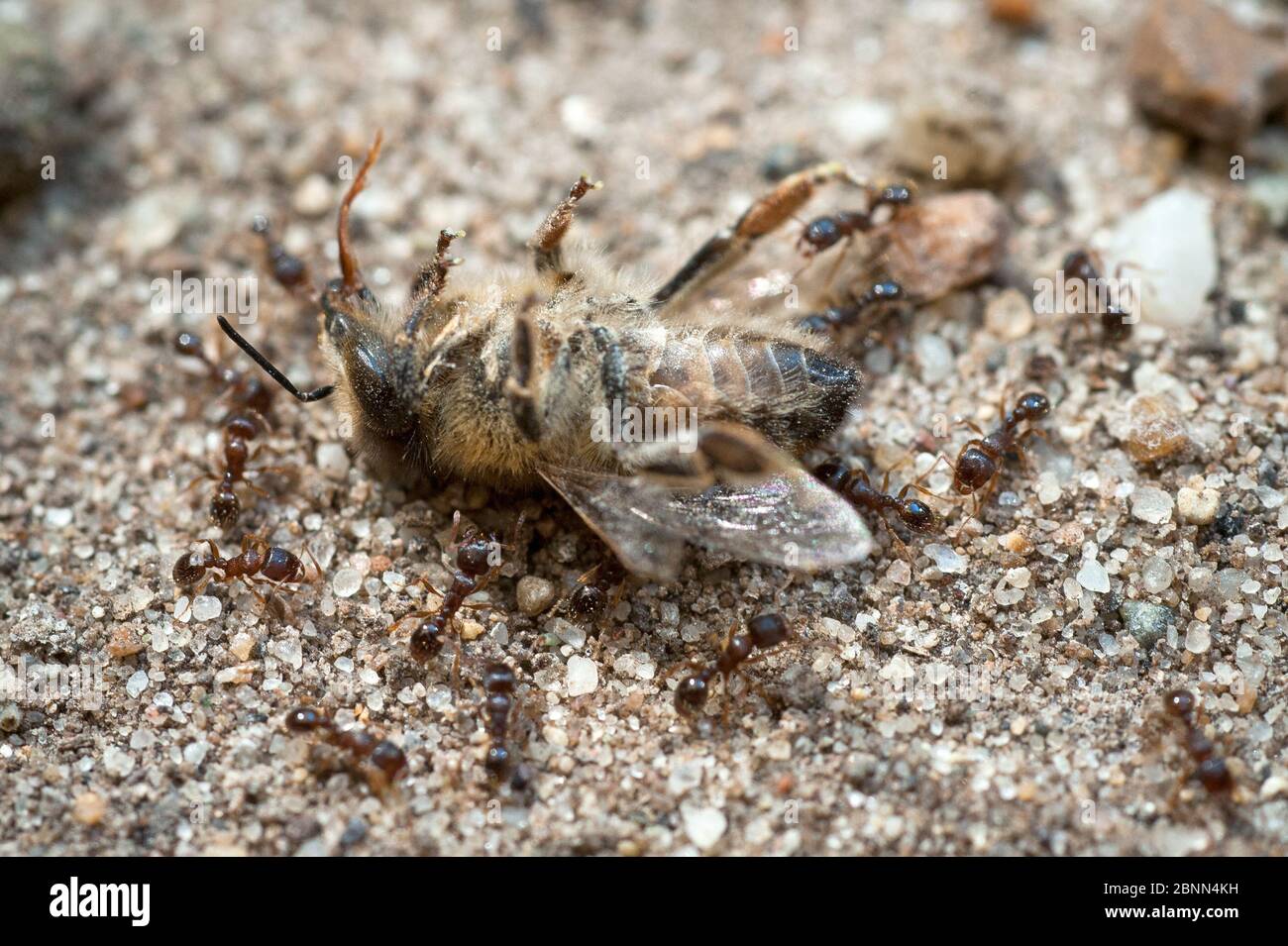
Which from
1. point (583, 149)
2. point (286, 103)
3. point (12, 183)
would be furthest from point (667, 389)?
point (12, 183)

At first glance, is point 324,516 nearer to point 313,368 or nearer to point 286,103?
point 313,368

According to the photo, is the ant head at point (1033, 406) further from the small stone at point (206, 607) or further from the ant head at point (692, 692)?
the small stone at point (206, 607)

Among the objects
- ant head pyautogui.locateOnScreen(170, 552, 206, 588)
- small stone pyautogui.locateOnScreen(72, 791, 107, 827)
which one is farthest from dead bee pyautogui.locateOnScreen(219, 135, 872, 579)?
small stone pyautogui.locateOnScreen(72, 791, 107, 827)

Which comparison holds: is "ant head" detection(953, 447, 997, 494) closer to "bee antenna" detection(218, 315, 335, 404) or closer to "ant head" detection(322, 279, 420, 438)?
"ant head" detection(322, 279, 420, 438)

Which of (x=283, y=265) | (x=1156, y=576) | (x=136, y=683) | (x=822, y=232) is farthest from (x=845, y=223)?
(x=136, y=683)

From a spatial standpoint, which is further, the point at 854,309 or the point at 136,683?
the point at 854,309

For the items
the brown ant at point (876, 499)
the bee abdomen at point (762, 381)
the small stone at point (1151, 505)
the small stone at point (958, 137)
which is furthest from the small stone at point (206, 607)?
the small stone at point (958, 137)

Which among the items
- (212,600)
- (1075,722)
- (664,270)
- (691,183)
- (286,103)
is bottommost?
(1075,722)

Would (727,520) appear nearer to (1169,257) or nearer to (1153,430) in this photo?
(1153,430)
